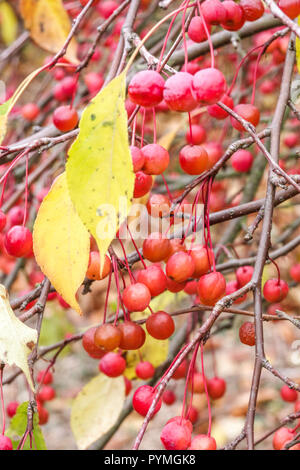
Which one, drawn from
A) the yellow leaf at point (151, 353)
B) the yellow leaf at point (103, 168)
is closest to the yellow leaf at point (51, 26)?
the yellow leaf at point (151, 353)

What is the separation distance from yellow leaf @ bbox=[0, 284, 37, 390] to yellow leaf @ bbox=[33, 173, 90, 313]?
61 mm

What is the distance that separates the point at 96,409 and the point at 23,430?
0.24m

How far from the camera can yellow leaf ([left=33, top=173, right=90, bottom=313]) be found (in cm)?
71

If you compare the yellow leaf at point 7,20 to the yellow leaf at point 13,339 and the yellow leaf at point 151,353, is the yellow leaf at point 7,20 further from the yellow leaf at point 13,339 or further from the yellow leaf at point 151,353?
the yellow leaf at point 13,339

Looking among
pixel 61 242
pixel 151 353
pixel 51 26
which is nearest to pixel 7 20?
pixel 51 26

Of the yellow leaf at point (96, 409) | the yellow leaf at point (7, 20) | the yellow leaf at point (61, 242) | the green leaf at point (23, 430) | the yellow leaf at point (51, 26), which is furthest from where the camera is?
the yellow leaf at point (7, 20)

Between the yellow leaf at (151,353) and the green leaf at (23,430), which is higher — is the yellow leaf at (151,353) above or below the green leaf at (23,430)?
above

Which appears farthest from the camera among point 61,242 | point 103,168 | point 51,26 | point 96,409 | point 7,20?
point 7,20

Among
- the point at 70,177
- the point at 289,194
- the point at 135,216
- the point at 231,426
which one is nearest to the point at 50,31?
the point at 135,216

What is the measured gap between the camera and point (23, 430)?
2.98 feet

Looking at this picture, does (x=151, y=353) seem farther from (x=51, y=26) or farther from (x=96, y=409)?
(x=51, y=26)

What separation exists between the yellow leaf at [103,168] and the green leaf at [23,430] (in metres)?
0.36

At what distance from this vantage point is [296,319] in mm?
775

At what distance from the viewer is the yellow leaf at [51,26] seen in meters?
1.31
